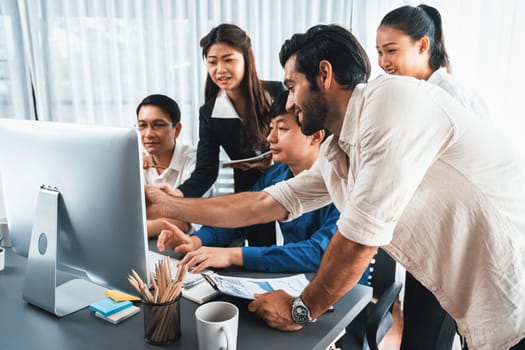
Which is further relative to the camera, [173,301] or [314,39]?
[314,39]

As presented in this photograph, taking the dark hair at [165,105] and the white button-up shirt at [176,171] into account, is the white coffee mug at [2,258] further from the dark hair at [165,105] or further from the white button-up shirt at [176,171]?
the dark hair at [165,105]

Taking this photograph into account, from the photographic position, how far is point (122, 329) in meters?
0.93

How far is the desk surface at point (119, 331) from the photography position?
875mm

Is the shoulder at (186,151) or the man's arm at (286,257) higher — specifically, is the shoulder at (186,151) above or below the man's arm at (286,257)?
above

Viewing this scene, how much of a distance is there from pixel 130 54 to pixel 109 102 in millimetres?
353

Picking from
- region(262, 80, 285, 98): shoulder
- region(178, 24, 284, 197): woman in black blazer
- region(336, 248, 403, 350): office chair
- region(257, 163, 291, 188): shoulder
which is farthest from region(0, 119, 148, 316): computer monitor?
region(262, 80, 285, 98): shoulder

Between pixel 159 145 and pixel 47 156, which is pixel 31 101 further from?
pixel 47 156

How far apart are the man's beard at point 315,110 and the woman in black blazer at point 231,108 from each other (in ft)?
3.58

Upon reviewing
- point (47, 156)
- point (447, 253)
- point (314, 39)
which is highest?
point (314, 39)

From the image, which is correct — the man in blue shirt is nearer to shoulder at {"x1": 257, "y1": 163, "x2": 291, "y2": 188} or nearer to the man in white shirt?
shoulder at {"x1": 257, "y1": 163, "x2": 291, "y2": 188}

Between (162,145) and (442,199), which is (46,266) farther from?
(162,145)

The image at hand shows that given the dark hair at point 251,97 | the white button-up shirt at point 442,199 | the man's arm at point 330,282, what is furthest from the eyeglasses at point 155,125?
the man's arm at point 330,282

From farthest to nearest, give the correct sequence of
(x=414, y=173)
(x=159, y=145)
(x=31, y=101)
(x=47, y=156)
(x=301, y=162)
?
(x=31, y=101) → (x=159, y=145) → (x=301, y=162) → (x=47, y=156) → (x=414, y=173)

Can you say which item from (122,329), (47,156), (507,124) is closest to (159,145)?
(47,156)
